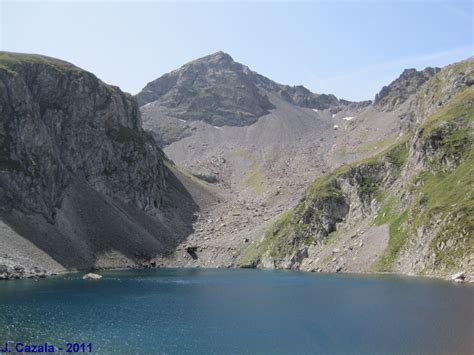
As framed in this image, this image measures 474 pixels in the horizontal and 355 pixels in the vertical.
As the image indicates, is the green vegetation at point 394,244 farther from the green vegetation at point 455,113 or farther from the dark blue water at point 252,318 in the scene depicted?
the green vegetation at point 455,113

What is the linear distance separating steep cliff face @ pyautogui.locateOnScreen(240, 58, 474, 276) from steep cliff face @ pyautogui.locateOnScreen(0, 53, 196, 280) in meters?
47.5

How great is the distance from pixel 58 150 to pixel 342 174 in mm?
104709

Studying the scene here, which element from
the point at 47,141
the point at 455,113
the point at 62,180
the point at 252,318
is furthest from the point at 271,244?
the point at 252,318

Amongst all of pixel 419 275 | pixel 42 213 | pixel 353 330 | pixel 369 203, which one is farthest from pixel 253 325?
pixel 42 213

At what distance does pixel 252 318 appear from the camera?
215 feet

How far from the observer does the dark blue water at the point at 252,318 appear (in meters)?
49.5

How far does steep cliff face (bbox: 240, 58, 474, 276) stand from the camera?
105 meters

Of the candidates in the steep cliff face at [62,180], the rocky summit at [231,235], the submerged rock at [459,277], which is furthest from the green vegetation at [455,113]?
the steep cliff face at [62,180]

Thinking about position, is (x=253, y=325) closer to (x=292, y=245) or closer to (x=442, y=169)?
(x=442, y=169)

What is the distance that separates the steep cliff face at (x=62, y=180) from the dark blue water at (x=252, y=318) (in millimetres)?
44405

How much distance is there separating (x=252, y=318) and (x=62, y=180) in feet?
394

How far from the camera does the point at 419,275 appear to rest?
105 meters

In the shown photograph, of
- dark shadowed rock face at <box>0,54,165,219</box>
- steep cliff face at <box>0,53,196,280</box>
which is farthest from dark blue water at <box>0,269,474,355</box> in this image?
dark shadowed rock face at <box>0,54,165,219</box>

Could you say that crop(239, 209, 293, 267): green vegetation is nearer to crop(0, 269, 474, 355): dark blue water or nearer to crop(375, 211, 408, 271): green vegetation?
crop(375, 211, 408, 271): green vegetation
